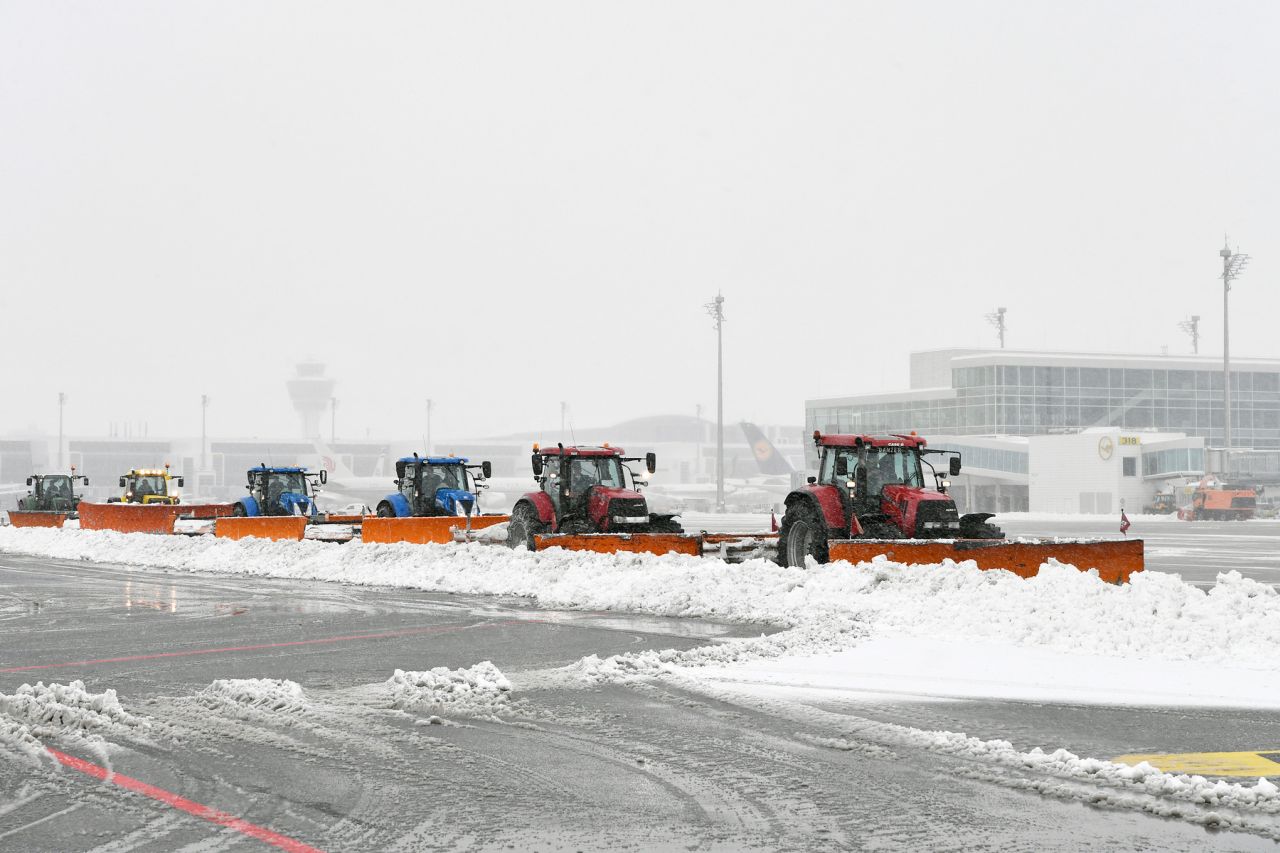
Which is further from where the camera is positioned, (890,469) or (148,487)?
(148,487)

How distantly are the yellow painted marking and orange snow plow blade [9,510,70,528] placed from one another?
131ft

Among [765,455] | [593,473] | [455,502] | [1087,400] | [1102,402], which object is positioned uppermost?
[1087,400]

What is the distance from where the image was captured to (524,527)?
2388 centimetres

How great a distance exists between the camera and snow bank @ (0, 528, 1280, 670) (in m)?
12.4

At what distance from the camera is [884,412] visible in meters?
97.2

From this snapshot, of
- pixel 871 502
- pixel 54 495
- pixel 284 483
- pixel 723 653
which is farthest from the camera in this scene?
pixel 54 495

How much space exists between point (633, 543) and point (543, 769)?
13.3 m

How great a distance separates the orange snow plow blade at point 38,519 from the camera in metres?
42.1

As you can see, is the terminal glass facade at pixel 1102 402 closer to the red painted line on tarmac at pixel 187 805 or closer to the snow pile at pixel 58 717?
the snow pile at pixel 58 717

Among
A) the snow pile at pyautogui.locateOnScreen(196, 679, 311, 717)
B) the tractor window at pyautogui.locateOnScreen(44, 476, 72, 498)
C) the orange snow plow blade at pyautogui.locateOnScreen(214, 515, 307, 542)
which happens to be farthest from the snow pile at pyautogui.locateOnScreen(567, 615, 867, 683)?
the tractor window at pyautogui.locateOnScreen(44, 476, 72, 498)

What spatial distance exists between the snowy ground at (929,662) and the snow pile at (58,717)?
4 centimetres

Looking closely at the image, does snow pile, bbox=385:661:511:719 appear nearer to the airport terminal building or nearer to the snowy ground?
the snowy ground

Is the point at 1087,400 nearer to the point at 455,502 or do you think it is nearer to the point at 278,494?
the point at 278,494

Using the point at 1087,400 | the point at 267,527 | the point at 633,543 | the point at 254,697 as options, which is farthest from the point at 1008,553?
the point at 1087,400
